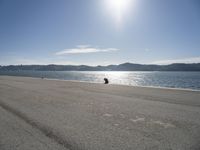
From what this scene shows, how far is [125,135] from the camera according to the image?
4.60m

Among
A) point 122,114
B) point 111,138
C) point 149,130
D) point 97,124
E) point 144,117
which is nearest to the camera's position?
point 111,138

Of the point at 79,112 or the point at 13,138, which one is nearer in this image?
the point at 13,138

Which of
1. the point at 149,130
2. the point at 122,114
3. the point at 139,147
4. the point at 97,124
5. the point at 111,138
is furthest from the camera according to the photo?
the point at 122,114

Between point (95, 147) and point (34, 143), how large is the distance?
1.41 m

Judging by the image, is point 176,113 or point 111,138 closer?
point 111,138

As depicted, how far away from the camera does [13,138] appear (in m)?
4.46

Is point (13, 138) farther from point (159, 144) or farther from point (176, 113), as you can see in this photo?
point (176, 113)

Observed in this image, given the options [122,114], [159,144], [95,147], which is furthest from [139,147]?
[122,114]

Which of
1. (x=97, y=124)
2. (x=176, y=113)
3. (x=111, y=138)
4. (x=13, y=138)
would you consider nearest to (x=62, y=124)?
(x=97, y=124)

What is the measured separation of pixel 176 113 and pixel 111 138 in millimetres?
3826

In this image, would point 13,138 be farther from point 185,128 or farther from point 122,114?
point 185,128

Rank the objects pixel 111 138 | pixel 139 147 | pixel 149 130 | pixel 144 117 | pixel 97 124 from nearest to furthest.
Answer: pixel 139 147
pixel 111 138
pixel 149 130
pixel 97 124
pixel 144 117

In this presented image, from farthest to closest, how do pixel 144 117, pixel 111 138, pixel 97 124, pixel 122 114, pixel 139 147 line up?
pixel 122 114, pixel 144 117, pixel 97 124, pixel 111 138, pixel 139 147

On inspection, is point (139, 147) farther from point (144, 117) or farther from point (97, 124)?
point (144, 117)
